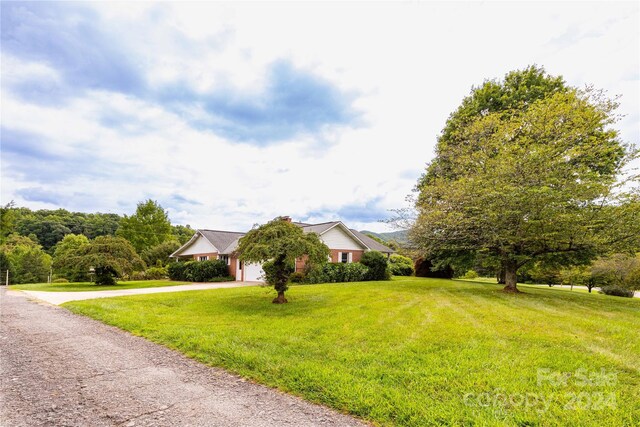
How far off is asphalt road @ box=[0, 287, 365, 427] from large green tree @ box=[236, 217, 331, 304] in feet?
14.5

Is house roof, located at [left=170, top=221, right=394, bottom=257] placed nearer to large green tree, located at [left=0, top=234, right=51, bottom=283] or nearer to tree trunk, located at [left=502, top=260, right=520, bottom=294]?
tree trunk, located at [left=502, top=260, right=520, bottom=294]

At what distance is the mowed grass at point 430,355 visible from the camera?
352cm

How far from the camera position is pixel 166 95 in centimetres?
1434

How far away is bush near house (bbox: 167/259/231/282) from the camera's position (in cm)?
2538

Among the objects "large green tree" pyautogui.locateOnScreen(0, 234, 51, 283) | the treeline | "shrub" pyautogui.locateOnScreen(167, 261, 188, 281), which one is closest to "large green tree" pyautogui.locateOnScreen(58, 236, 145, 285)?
the treeline

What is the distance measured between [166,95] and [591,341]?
671 inches

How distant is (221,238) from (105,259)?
35.5ft

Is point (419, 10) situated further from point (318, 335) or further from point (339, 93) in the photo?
point (318, 335)

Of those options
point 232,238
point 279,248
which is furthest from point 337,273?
point 232,238

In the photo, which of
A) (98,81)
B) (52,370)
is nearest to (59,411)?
(52,370)

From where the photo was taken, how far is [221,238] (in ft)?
97.5

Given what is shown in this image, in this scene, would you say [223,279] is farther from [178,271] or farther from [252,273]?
[178,271]

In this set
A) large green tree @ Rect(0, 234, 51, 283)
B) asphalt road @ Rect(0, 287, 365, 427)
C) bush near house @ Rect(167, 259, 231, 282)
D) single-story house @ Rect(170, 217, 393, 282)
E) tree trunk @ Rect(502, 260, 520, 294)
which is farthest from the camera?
large green tree @ Rect(0, 234, 51, 283)

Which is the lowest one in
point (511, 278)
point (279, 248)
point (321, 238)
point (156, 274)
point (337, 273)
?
point (156, 274)
